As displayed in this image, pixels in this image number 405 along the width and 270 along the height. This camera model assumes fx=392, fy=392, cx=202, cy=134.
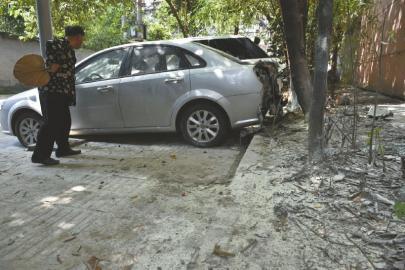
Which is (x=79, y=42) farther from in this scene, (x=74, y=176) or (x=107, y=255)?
(x=107, y=255)

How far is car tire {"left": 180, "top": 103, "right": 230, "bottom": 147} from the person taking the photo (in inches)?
229

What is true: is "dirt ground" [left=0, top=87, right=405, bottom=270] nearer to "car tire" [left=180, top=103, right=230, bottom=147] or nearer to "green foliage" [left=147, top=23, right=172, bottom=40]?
"car tire" [left=180, top=103, right=230, bottom=147]

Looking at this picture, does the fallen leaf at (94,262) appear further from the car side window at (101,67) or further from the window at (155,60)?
the car side window at (101,67)

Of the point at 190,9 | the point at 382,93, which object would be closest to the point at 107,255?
the point at 382,93

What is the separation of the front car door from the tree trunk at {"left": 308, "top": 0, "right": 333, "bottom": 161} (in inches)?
134

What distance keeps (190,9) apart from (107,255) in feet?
50.4

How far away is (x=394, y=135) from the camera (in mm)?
4734

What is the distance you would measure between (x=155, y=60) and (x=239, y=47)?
2.33m

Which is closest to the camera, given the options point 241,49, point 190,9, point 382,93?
point 241,49

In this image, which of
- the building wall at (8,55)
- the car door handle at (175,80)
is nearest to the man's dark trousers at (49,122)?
the car door handle at (175,80)

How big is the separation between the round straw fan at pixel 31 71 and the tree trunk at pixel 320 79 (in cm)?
339

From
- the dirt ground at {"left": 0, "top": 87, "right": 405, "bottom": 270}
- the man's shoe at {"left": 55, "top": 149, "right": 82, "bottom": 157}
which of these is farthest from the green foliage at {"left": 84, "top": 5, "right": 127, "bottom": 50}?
the dirt ground at {"left": 0, "top": 87, "right": 405, "bottom": 270}

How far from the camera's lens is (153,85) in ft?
19.7

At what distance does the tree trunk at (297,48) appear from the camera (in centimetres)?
Result: 526
